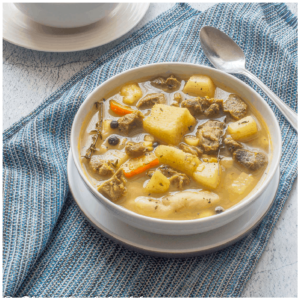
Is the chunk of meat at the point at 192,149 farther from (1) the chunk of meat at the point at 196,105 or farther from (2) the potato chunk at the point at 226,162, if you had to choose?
(1) the chunk of meat at the point at 196,105

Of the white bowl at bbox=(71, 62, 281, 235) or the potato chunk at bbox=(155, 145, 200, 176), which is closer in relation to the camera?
the white bowl at bbox=(71, 62, 281, 235)

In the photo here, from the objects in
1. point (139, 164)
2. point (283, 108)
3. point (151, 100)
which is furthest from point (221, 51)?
point (139, 164)

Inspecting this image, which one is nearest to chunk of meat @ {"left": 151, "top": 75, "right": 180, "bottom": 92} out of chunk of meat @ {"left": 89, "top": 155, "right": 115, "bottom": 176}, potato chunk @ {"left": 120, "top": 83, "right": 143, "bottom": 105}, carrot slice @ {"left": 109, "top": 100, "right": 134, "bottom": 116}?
potato chunk @ {"left": 120, "top": 83, "right": 143, "bottom": 105}

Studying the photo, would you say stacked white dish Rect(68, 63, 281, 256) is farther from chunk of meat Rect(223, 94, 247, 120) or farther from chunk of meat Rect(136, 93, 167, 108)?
chunk of meat Rect(136, 93, 167, 108)

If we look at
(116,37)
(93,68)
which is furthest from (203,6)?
(93,68)

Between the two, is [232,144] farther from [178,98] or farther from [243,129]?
[178,98]

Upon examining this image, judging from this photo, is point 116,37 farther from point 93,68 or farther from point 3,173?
point 3,173
